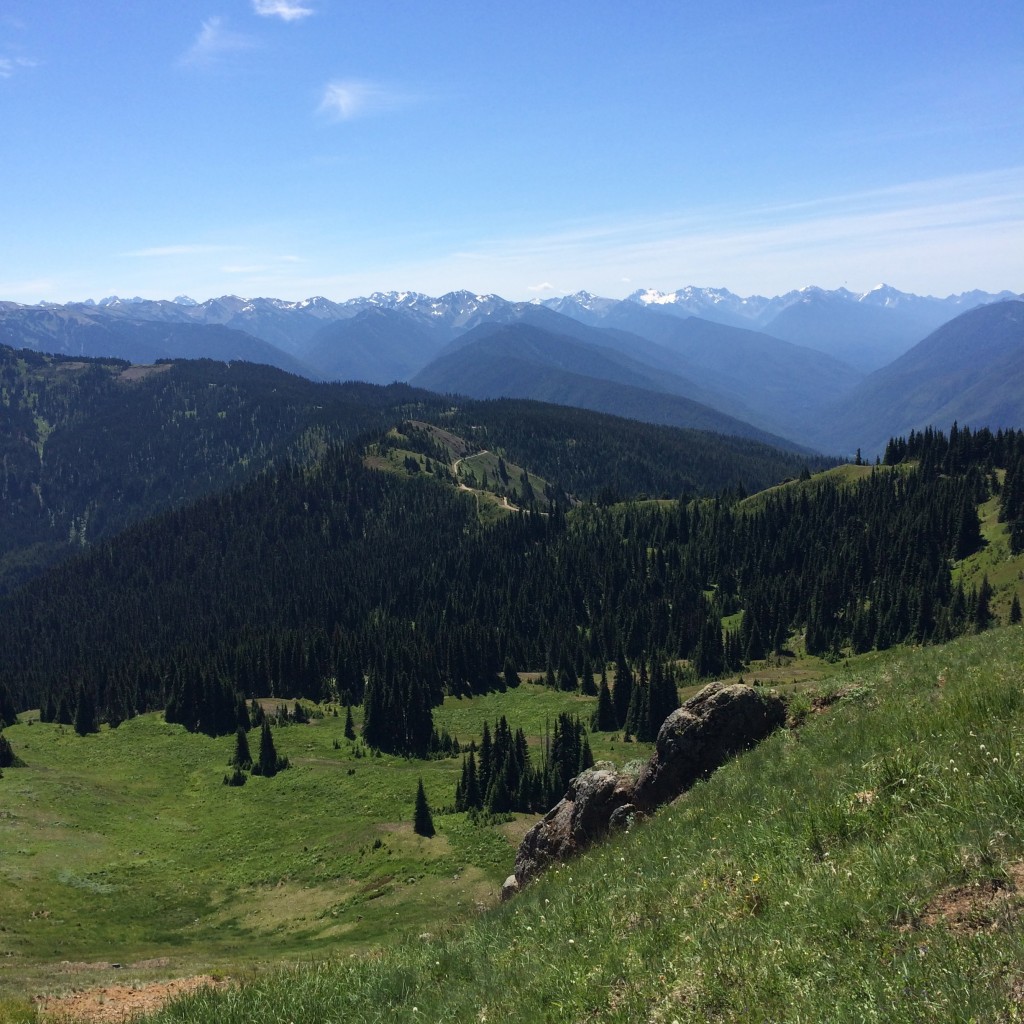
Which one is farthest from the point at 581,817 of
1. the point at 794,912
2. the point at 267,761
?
the point at 267,761

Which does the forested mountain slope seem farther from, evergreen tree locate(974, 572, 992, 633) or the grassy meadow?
the grassy meadow

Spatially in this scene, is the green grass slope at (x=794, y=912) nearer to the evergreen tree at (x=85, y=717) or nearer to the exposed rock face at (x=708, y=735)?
the exposed rock face at (x=708, y=735)

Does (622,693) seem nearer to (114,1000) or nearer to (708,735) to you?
(708,735)

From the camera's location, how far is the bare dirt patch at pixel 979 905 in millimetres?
9133

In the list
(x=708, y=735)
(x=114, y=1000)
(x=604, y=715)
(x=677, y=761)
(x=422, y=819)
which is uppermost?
(x=708, y=735)

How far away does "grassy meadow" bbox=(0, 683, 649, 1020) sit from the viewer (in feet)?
158

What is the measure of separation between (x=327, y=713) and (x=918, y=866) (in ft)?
437

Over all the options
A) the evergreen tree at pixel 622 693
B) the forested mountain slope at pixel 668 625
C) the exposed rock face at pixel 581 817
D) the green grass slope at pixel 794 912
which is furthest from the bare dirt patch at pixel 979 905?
the evergreen tree at pixel 622 693

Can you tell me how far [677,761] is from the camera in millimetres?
28859

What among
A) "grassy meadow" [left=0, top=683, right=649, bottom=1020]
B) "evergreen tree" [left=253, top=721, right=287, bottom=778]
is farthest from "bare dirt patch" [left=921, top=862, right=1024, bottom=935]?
"evergreen tree" [left=253, top=721, right=287, bottom=778]

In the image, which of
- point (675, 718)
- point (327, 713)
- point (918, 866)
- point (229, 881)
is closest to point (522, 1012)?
point (918, 866)

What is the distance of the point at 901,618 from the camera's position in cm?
13100

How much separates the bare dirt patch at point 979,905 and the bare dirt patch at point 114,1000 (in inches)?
775

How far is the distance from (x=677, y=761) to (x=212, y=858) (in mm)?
61932
